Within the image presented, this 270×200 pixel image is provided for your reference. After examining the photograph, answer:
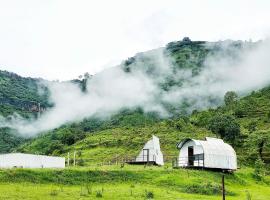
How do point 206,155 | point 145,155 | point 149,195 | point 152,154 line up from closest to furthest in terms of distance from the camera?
point 149,195
point 206,155
point 152,154
point 145,155

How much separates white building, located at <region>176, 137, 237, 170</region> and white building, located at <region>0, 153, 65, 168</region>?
760 inches

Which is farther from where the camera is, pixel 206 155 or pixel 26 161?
pixel 206 155

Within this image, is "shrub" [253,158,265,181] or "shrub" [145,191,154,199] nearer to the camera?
"shrub" [145,191,154,199]

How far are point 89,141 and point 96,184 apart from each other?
68282mm

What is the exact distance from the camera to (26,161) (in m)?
61.7

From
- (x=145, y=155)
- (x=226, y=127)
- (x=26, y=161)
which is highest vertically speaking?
(x=226, y=127)

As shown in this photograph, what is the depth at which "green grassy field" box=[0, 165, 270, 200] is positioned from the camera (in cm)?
4212

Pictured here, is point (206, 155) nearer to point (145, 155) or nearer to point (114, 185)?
point (145, 155)

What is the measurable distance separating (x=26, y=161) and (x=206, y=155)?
25.5m

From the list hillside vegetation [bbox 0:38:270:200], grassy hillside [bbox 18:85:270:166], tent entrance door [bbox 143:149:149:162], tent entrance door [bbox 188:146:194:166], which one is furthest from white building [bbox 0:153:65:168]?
tent entrance door [bbox 188:146:194:166]

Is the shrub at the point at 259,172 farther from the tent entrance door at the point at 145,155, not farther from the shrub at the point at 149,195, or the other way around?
the shrub at the point at 149,195

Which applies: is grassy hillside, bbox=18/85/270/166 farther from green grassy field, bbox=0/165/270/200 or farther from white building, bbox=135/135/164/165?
green grassy field, bbox=0/165/270/200

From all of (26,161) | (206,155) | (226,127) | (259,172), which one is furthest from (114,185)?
(226,127)

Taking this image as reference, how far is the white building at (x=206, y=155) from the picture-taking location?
68500 mm
